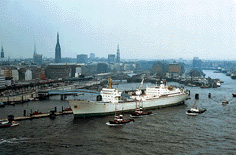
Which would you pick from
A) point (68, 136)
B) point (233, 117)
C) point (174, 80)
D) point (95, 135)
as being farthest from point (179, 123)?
point (174, 80)

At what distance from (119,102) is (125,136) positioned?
23.4 feet

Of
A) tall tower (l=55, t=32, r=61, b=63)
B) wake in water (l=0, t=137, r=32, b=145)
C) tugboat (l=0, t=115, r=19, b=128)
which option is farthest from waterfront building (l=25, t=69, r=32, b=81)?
tall tower (l=55, t=32, r=61, b=63)

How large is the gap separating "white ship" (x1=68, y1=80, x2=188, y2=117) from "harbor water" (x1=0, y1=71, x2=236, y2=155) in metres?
0.86

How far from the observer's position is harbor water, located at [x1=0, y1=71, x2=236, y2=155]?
49.0 feet

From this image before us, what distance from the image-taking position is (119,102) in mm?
24344

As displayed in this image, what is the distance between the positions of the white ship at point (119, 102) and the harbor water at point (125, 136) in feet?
2.81

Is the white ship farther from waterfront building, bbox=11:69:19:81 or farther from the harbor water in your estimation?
waterfront building, bbox=11:69:19:81

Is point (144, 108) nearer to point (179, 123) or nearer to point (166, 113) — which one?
point (166, 113)

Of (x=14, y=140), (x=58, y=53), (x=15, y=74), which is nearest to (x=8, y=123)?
(x=14, y=140)

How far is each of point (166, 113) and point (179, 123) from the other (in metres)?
4.17

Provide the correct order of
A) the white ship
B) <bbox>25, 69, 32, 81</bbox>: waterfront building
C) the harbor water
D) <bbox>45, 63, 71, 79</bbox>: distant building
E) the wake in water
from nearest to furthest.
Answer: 1. the harbor water
2. the wake in water
3. the white ship
4. <bbox>25, 69, 32, 81</bbox>: waterfront building
5. <bbox>45, 63, 71, 79</bbox>: distant building

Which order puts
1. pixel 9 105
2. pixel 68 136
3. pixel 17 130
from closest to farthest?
pixel 68 136
pixel 17 130
pixel 9 105

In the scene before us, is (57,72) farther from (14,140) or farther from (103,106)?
(14,140)

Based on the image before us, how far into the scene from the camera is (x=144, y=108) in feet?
86.2
